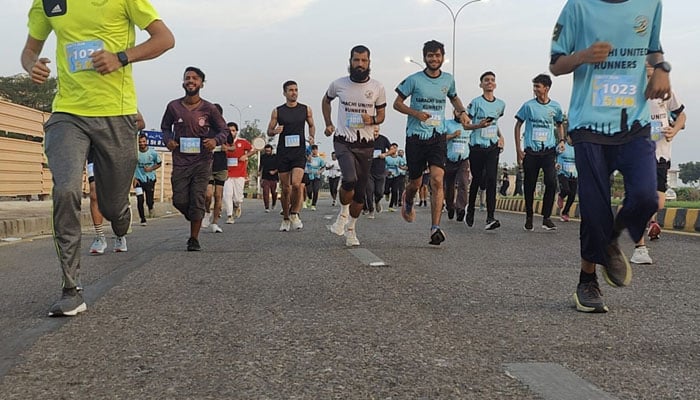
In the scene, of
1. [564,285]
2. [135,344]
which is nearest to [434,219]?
[564,285]

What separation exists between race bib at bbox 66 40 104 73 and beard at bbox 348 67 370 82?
13.4 feet

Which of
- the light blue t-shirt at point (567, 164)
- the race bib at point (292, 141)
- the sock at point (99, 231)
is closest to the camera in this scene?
the sock at point (99, 231)

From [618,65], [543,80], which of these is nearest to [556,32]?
[618,65]

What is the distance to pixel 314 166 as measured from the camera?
845 inches

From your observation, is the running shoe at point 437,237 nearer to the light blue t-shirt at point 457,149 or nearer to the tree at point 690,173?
the light blue t-shirt at point 457,149

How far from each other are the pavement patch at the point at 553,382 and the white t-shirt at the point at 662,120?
18.6 ft

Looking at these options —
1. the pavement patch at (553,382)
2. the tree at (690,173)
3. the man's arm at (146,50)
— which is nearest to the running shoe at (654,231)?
the man's arm at (146,50)

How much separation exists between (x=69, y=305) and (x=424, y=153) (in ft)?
16.7

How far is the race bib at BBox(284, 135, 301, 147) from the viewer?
10531mm

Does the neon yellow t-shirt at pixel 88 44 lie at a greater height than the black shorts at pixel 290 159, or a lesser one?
greater

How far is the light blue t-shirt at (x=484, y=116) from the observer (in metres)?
11.1

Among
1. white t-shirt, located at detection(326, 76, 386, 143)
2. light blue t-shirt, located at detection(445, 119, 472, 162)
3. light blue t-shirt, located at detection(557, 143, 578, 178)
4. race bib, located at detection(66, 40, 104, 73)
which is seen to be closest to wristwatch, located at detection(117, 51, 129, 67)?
race bib, located at detection(66, 40, 104, 73)

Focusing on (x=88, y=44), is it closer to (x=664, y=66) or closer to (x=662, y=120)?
(x=664, y=66)

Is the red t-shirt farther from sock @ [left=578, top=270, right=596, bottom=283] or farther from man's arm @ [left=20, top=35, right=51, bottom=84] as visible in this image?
sock @ [left=578, top=270, right=596, bottom=283]
